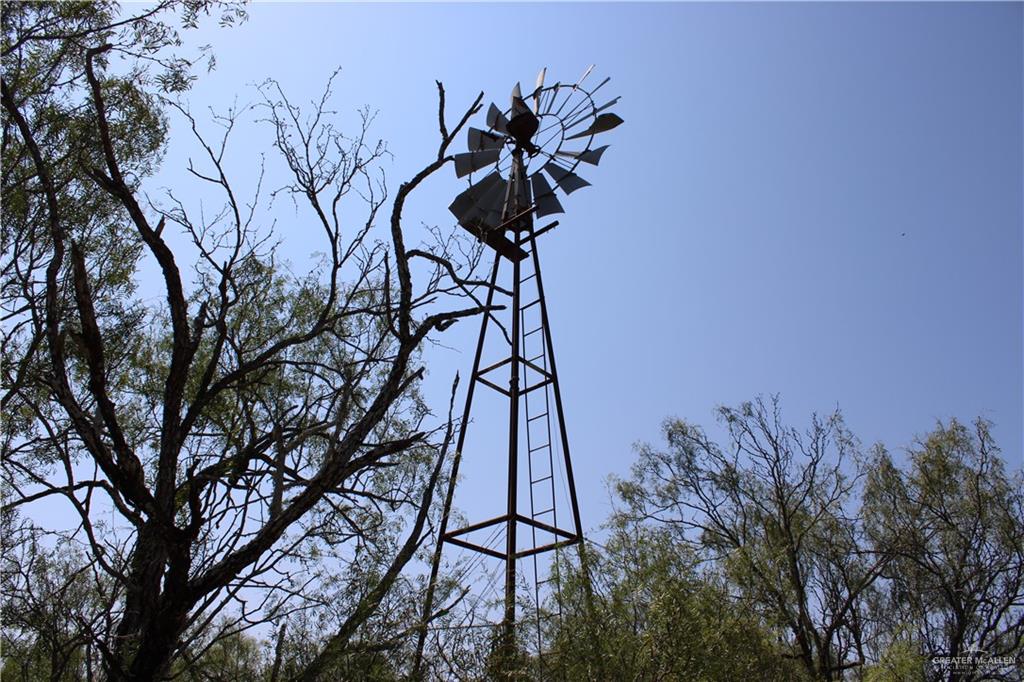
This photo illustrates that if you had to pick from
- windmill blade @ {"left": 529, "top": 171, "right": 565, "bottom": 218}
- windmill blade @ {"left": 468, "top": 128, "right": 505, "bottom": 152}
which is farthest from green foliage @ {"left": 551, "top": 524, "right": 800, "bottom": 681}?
windmill blade @ {"left": 468, "top": 128, "right": 505, "bottom": 152}

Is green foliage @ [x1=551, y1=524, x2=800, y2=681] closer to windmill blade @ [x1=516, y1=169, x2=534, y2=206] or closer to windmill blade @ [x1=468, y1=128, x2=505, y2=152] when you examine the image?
windmill blade @ [x1=516, y1=169, x2=534, y2=206]

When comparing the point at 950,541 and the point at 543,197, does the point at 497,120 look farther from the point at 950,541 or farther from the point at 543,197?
the point at 950,541

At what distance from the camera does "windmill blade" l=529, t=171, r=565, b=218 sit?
272 inches

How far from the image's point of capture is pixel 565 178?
692 cm

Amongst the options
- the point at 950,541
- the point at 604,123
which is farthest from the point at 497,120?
the point at 950,541

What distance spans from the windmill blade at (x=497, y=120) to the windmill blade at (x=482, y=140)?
75 millimetres

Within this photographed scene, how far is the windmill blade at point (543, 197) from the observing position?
22.6 feet

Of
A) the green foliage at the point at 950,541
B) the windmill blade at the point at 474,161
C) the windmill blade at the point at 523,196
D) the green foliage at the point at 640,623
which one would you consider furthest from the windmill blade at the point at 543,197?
the green foliage at the point at 950,541

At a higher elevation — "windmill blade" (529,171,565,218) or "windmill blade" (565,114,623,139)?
"windmill blade" (565,114,623,139)

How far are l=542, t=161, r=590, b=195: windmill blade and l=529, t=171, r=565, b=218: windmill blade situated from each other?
9 centimetres

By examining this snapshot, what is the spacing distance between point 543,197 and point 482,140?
2.57 ft

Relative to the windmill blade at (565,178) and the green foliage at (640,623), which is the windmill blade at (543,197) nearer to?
the windmill blade at (565,178)

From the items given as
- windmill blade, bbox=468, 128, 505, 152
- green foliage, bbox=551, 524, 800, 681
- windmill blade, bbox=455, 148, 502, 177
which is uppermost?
windmill blade, bbox=468, 128, 505, 152

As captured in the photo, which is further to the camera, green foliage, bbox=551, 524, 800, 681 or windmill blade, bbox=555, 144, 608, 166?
windmill blade, bbox=555, 144, 608, 166
